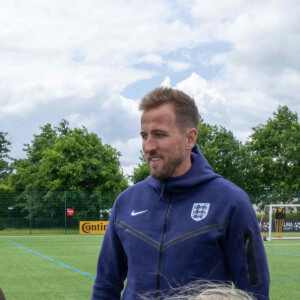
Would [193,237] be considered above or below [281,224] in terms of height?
above

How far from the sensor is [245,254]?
259 cm

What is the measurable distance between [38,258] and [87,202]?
831 inches

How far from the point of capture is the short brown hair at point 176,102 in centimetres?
268

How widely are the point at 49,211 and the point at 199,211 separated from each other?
35971 millimetres

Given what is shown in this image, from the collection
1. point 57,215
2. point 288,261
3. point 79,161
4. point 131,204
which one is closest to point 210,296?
point 131,204

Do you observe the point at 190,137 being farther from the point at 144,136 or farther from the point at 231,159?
the point at 231,159

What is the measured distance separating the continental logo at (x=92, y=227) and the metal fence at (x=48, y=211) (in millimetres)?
821

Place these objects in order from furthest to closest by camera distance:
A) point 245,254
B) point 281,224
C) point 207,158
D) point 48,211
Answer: point 207,158 → point 48,211 → point 281,224 → point 245,254

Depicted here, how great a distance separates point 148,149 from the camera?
2.63m

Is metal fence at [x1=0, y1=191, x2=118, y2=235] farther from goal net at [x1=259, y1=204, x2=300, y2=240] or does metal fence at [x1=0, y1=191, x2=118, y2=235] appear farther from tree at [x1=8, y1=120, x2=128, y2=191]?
goal net at [x1=259, y1=204, x2=300, y2=240]

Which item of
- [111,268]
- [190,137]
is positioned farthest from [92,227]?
[190,137]

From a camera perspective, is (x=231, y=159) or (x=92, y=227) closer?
(x=92, y=227)

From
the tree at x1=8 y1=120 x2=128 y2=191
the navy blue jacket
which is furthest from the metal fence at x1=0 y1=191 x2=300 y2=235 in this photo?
the navy blue jacket

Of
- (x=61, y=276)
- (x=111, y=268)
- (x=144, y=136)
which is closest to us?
(x=144, y=136)
